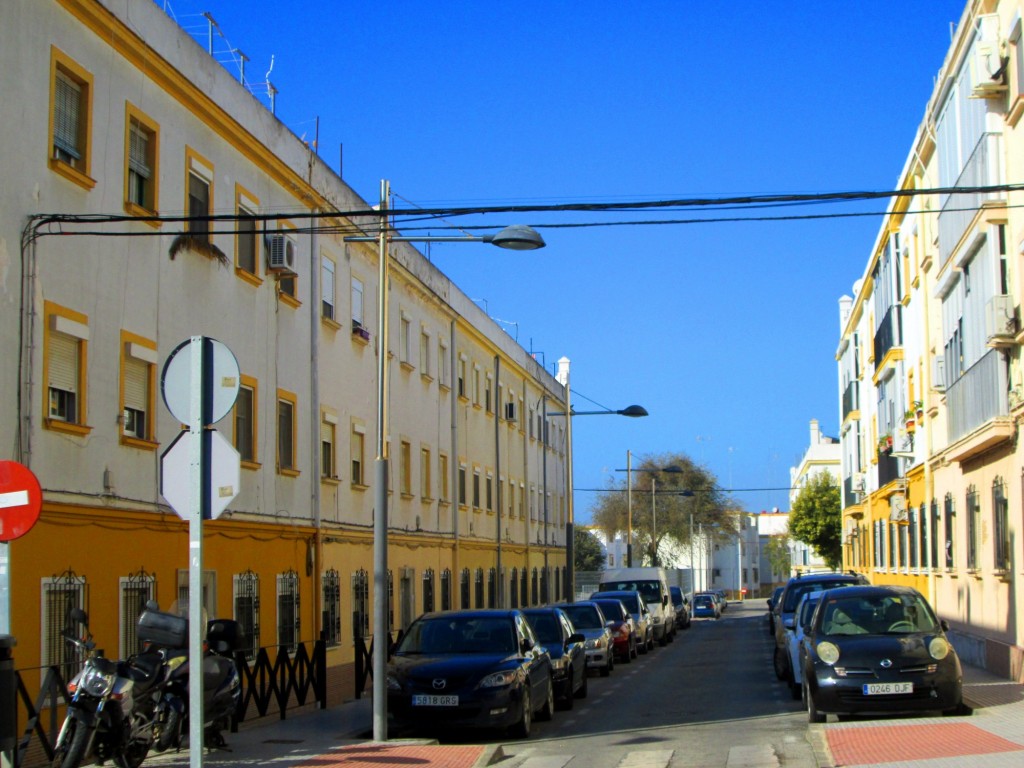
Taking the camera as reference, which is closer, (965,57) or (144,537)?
(144,537)

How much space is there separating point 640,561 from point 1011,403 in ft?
245

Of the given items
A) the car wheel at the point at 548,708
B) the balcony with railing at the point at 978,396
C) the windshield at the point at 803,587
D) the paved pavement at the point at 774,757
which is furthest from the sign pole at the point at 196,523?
the windshield at the point at 803,587

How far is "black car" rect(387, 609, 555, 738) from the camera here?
15.7m

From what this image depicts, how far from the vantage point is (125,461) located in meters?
17.3

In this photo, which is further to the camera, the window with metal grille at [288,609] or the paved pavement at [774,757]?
the window with metal grille at [288,609]

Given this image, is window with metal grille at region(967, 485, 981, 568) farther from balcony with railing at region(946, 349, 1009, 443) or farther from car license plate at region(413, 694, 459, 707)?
car license plate at region(413, 694, 459, 707)

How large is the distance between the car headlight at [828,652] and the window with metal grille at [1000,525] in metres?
7.30

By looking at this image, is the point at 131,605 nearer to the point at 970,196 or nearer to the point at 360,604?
the point at 360,604

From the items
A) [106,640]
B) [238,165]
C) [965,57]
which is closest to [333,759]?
[106,640]

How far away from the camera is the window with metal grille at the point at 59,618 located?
49.4 feet

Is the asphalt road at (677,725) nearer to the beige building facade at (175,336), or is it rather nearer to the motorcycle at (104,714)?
the motorcycle at (104,714)

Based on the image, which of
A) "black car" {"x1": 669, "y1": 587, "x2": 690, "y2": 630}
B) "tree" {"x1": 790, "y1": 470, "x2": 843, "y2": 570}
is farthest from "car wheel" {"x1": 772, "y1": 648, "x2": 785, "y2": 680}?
"tree" {"x1": 790, "y1": 470, "x2": 843, "y2": 570}

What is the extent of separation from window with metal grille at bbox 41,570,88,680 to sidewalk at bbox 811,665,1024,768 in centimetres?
855

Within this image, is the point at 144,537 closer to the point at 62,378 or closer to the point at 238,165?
the point at 62,378
